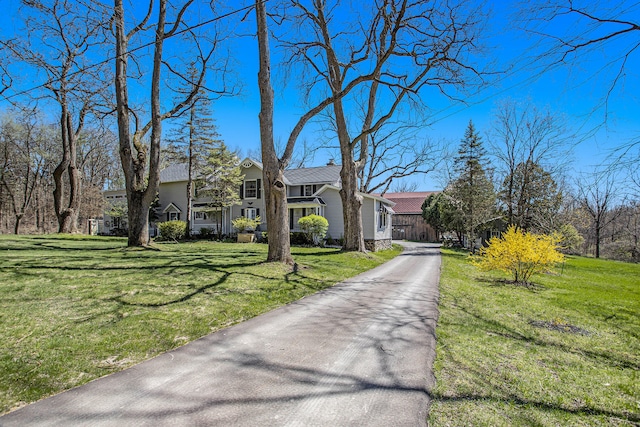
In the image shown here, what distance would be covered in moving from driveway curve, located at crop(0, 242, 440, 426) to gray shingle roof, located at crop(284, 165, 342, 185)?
2047 cm

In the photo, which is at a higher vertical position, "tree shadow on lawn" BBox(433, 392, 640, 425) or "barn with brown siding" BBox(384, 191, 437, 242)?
"barn with brown siding" BBox(384, 191, 437, 242)

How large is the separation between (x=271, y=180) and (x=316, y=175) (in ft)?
53.3

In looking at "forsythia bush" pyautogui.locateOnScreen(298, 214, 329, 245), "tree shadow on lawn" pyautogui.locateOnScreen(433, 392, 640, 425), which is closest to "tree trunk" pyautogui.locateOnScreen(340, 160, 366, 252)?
"forsythia bush" pyautogui.locateOnScreen(298, 214, 329, 245)

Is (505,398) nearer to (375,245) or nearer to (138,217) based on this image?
(138,217)

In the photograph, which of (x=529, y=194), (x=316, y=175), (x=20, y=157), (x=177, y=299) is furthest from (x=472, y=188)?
(x=20, y=157)

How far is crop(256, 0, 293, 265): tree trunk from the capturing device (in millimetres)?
10102

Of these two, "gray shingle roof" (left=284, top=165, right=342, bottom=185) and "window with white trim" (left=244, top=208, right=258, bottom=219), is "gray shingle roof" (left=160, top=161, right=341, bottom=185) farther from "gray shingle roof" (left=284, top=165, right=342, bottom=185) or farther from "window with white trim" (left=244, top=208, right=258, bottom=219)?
"window with white trim" (left=244, top=208, right=258, bottom=219)

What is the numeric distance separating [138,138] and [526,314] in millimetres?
14241

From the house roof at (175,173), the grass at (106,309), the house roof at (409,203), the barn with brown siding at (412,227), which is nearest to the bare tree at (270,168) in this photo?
the grass at (106,309)

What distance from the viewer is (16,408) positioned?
2592 mm

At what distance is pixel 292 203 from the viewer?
2416cm

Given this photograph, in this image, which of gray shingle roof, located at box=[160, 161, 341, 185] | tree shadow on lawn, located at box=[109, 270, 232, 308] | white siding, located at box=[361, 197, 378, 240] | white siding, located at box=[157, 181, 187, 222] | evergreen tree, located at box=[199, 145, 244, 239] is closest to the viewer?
tree shadow on lawn, located at box=[109, 270, 232, 308]

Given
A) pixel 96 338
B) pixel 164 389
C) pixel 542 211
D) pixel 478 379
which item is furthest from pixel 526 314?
pixel 542 211

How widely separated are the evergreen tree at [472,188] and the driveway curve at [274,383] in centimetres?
2011
